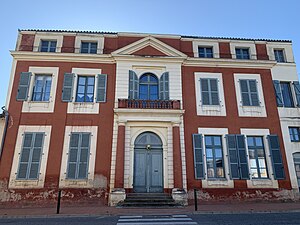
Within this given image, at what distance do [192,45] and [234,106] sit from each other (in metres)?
4.44

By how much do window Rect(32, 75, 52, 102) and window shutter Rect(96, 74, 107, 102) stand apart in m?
2.66

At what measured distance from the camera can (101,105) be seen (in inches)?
463

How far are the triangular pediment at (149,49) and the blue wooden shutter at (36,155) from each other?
6.15m

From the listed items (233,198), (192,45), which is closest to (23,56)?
(192,45)

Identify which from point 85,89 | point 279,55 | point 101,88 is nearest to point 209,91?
→ point 279,55

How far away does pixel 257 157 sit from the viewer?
37.6ft

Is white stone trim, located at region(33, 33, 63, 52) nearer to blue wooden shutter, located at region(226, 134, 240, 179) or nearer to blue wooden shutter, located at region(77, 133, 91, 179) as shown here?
blue wooden shutter, located at region(77, 133, 91, 179)

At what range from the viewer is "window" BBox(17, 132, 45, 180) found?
1042 cm

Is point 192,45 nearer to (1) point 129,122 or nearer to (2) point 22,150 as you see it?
(1) point 129,122

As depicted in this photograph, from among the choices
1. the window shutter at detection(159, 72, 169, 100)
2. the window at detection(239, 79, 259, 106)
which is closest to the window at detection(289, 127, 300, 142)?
the window at detection(239, 79, 259, 106)

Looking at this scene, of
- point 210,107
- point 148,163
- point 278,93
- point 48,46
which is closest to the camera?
point 148,163

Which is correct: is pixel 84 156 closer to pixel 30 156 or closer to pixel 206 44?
pixel 30 156

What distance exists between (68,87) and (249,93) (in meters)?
9.94

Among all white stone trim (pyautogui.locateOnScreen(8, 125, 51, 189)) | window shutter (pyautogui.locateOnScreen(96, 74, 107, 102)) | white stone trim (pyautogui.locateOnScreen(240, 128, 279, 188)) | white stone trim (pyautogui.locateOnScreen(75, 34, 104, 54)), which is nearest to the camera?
white stone trim (pyautogui.locateOnScreen(8, 125, 51, 189))
